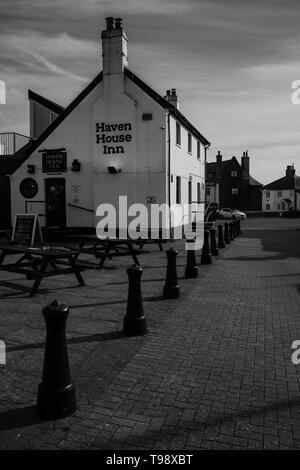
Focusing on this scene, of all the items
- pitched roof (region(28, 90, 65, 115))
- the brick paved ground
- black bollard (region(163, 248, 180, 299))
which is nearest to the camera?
the brick paved ground

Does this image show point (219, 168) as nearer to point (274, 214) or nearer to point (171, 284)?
point (274, 214)

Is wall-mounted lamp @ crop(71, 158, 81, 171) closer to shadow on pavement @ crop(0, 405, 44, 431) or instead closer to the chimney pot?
the chimney pot

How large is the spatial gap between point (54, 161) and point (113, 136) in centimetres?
309

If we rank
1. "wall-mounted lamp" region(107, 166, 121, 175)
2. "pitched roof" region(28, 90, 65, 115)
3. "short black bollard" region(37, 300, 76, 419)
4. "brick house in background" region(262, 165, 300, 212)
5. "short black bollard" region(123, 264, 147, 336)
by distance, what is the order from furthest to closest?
"brick house in background" region(262, 165, 300, 212) → "pitched roof" region(28, 90, 65, 115) → "wall-mounted lamp" region(107, 166, 121, 175) → "short black bollard" region(123, 264, 147, 336) → "short black bollard" region(37, 300, 76, 419)

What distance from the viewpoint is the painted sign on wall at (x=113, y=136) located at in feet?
59.7

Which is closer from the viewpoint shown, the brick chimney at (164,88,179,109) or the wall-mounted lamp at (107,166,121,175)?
the wall-mounted lamp at (107,166,121,175)

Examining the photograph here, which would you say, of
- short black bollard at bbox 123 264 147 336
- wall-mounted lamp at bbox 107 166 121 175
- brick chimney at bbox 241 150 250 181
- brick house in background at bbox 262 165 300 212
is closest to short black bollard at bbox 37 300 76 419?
short black bollard at bbox 123 264 147 336

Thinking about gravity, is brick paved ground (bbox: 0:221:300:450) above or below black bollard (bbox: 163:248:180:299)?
below

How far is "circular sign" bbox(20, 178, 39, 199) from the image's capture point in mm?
19705

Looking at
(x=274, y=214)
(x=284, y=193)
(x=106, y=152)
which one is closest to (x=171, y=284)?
(x=106, y=152)

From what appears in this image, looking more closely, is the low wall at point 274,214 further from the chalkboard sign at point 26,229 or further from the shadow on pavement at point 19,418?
the shadow on pavement at point 19,418

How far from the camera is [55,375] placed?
3395 mm

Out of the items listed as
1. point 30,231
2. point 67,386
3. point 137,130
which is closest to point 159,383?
point 67,386

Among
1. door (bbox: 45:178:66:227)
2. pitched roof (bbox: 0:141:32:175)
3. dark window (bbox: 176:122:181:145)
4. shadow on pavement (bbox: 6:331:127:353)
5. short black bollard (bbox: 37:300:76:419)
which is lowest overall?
shadow on pavement (bbox: 6:331:127:353)
